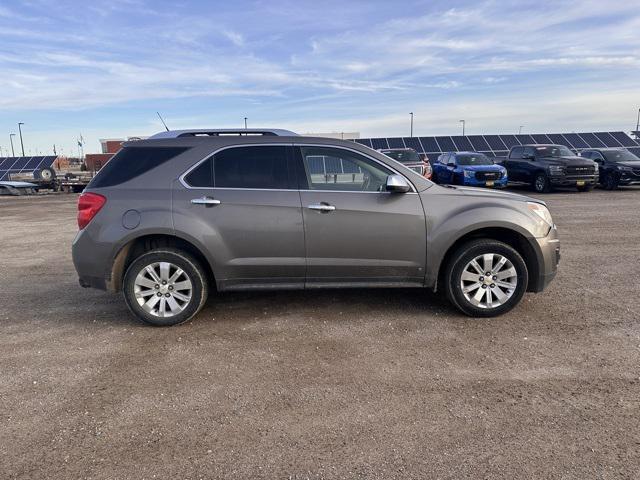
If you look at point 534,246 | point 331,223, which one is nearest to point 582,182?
point 534,246

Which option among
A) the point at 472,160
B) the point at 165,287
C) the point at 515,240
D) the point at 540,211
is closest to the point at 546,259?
the point at 515,240

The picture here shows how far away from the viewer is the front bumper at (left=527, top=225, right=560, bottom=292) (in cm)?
459

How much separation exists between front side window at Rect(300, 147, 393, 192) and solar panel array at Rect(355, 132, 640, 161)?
2396 cm

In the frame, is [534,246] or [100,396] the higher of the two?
[534,246]

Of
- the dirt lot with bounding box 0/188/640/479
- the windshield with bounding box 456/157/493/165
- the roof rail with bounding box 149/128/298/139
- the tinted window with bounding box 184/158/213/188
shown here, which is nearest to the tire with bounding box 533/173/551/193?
the windshield with bounding box 456/157/493/165

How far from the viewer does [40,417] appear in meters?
3.02

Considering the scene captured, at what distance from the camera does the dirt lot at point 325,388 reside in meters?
2.57

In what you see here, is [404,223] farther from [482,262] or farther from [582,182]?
[582,182]

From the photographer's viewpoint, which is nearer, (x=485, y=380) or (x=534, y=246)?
(x=485, y=380)

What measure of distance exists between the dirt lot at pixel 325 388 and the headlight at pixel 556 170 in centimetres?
1318

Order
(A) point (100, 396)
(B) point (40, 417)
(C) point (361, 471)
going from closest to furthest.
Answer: (C) point (361, 471) < (B) point (40, 417) < (A) point (100, 396)

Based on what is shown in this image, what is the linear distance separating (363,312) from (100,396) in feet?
8.57

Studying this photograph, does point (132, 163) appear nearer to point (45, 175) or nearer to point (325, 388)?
point (325, 388)

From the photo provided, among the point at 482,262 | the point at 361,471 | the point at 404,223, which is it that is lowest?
the point at 361,471
